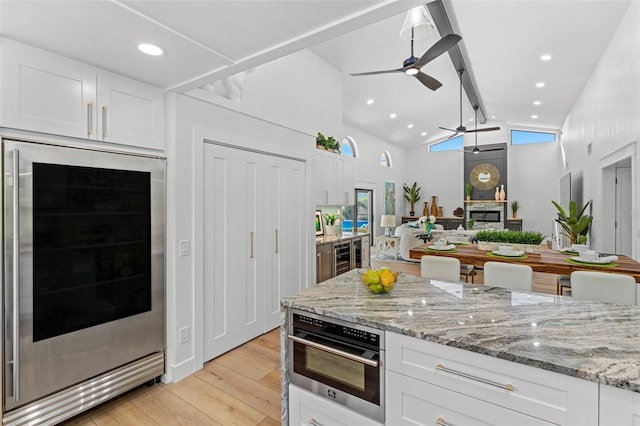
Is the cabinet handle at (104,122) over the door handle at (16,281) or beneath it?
over

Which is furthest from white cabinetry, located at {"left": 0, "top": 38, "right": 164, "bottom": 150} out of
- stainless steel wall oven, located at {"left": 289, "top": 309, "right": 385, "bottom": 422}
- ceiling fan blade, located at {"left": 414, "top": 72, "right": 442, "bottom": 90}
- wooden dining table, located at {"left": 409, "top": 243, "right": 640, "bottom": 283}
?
wooden dining table, located at {"left": 409, "top": 243, "right": 640, "bottom": 283}

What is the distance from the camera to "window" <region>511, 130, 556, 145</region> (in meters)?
10.2

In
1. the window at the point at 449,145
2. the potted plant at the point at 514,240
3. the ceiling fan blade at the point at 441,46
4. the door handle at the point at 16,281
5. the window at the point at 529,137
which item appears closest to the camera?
the door handle at the point at 16,281

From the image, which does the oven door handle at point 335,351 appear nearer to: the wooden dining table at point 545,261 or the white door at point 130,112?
the white door at point 130,112

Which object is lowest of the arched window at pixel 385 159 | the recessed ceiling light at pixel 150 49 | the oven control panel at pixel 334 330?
the oven control panel at pixel 334 330

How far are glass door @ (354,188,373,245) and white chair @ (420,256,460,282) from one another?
587 cm

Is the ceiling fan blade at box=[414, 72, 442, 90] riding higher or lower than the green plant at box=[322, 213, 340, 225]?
higher

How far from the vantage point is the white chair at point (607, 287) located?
2.21 metres

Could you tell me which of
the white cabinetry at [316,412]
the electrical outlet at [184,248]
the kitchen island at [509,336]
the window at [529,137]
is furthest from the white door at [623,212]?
the window at [529,137]

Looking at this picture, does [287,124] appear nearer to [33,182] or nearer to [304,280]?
[304,280]

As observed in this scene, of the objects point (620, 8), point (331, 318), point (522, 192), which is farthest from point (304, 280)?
point (522, 192)

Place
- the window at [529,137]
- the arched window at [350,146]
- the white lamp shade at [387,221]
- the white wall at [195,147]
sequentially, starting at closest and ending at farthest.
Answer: the white wall at [195,147] → the arched window at [350,146] → the white lamp shade at [387,221] → the window at [529,137]

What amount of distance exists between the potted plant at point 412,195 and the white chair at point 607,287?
978cm

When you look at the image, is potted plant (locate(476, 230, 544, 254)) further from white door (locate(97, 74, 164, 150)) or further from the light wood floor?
white door (locate(97, 74, 164, 150))
